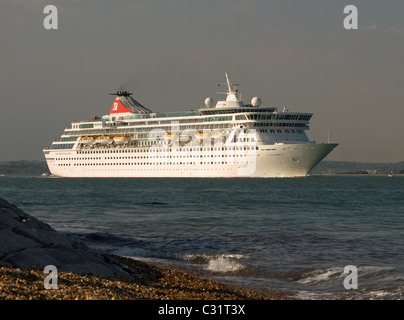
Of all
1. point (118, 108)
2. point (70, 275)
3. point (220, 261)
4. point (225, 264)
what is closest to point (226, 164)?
point (118, 108)

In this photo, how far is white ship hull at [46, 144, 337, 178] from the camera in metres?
74.0

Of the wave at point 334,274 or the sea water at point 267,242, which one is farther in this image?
the wave at point 334,274

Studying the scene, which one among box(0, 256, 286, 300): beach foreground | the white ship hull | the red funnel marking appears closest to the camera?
box(0, 256, 286, 300): beach foreground

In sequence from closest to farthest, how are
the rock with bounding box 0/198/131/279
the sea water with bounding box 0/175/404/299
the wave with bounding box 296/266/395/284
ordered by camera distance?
1. the rock with bounding box 0/198/131/279
2. the sea water with bounding box 0/175/404/299
3. the wave with bounding box 296/266/395/284

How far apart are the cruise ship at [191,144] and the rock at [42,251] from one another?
64.5 metres

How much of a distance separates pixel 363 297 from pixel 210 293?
→ 127 inches

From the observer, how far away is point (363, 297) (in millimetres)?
10234

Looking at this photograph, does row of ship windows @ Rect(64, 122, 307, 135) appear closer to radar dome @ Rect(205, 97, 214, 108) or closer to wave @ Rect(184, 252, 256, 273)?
radar dome @ Rect(205, 97, 214, 108)

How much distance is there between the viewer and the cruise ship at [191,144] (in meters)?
75.1

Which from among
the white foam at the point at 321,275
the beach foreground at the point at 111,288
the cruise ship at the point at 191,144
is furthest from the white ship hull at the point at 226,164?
the beach foreground at the point at 111,288

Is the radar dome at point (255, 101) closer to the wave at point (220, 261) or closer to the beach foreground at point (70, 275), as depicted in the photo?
the wave at point (220, 261)

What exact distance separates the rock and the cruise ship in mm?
64455

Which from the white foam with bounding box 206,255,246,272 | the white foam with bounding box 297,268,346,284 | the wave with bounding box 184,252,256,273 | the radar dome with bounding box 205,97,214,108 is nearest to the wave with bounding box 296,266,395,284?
the white foam with bounding box 297,268,346,284
